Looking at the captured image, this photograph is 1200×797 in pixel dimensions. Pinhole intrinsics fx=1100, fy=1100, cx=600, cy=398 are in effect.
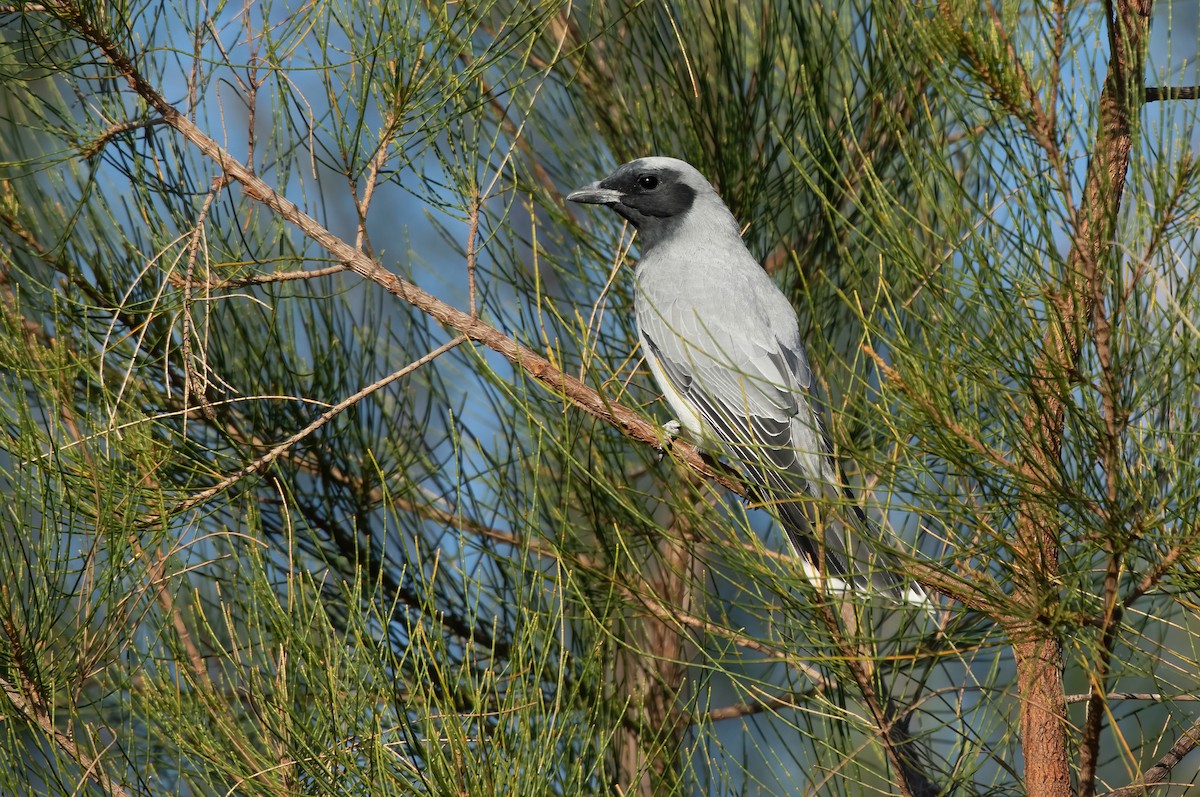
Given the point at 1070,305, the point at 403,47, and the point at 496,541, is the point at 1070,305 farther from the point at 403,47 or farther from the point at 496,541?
the point at 496,541

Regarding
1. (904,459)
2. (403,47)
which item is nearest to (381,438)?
(403,47)

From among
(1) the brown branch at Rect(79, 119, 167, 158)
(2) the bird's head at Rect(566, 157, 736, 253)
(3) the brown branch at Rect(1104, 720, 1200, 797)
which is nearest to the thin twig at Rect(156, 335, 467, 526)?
(1) the brown branch at Rect(79, 119, 167, 158)

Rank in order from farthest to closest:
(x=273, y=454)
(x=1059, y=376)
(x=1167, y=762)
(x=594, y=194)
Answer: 1. (x=594, y=194)
2. (x=273, y=454)
3. (x=1167, y=762)
4. (x=1059, y=376)

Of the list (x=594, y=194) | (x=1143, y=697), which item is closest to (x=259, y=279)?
(x=594, y=194)

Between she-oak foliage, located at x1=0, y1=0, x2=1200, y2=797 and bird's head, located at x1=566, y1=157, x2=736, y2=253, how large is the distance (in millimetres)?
69

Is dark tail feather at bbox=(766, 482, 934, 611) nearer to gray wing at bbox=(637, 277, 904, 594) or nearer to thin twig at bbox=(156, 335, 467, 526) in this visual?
gray wing at bbox=(637, 277, 904, 594)

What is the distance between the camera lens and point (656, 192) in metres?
2.98

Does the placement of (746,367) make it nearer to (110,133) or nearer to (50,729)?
(110,133)

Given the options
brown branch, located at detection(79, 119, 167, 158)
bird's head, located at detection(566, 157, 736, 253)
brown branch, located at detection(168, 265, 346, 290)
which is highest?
brown branch, located at detection(79, 119, 167, 158)

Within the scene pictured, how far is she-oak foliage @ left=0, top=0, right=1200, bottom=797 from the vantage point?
131 cm

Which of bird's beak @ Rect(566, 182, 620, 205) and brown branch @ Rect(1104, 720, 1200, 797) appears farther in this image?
bird's beak @ Rect(566, 182, 620, 205)

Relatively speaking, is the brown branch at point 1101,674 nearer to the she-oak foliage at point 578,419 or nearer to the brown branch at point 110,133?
the she-oak foliage at point 578,419

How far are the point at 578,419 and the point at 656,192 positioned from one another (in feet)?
2.99

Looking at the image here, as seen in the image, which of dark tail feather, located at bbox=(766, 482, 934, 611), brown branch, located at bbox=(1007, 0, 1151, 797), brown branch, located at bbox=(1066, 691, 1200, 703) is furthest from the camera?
dark tail feather, located at bbox=(766, 482, 934, 611)
